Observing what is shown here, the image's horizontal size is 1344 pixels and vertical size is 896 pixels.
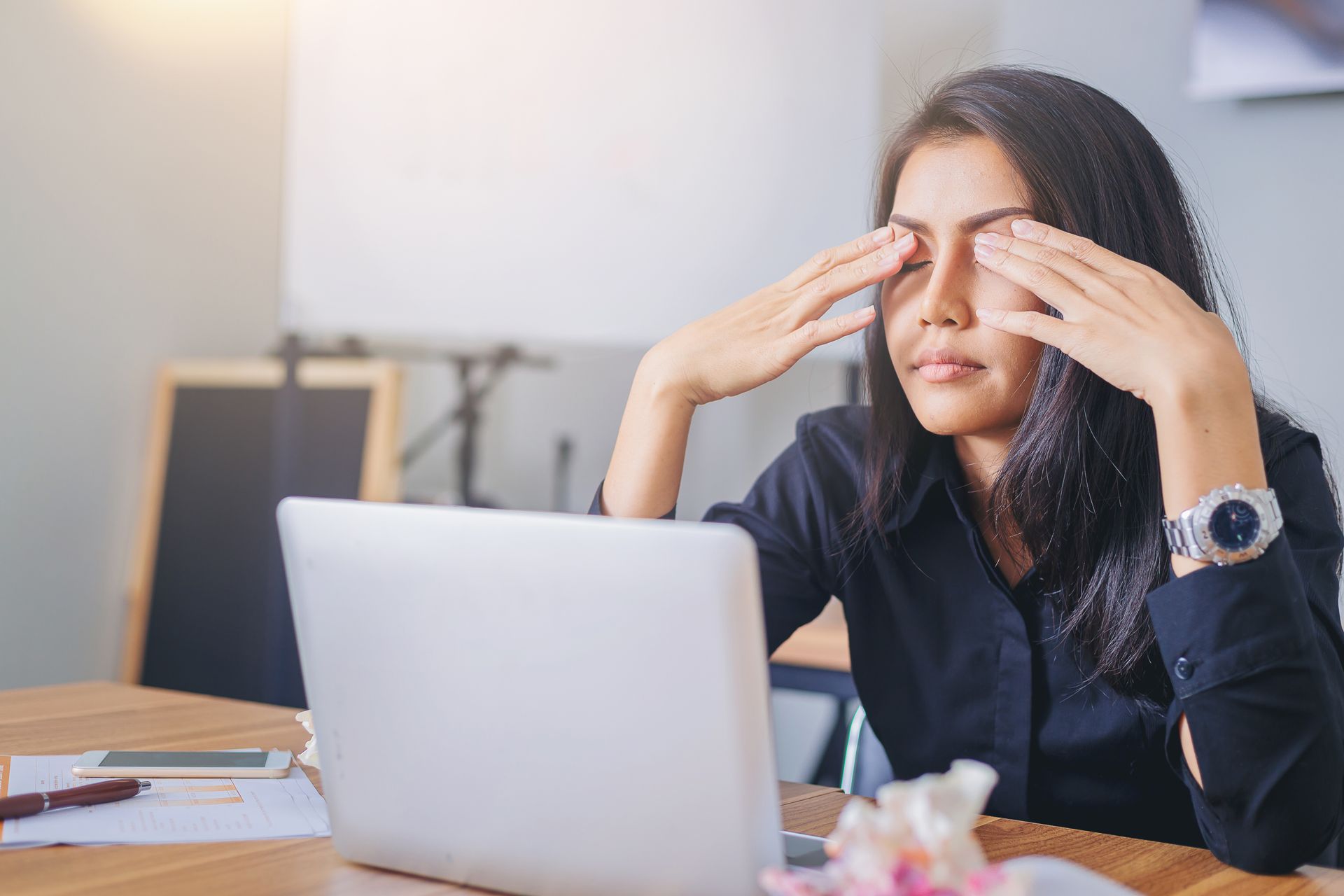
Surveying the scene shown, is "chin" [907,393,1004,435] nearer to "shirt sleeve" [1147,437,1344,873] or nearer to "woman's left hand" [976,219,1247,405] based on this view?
"woman's left hand" [976,219,1247,405]

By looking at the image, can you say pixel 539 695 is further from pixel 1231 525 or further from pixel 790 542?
pixel 790 542

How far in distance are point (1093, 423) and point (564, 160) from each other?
157 cm

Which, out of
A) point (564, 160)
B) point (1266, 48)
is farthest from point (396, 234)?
point (1266, 48)

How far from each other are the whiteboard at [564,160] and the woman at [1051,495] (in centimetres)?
88

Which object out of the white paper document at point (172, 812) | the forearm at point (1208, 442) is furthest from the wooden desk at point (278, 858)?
the forearm at point (1208, 442)

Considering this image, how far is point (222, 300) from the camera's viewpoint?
8.70 ft

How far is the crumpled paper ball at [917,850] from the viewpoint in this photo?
17.2 inches

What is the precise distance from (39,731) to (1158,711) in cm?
98

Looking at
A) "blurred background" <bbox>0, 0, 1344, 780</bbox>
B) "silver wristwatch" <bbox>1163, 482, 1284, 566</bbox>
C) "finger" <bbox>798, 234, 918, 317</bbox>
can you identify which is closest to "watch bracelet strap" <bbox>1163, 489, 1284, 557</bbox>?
"silver wristwatch" <bbox>1163, 482, 1284, 566</bbox>

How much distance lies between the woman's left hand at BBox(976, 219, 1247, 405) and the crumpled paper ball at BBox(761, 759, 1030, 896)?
21.0 inches

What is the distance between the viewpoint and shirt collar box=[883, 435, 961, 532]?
1.16 m

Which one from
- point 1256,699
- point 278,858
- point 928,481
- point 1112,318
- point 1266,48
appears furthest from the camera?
point 1266,48

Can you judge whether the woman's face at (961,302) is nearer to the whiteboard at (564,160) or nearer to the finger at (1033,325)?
the finger at (1033,325)

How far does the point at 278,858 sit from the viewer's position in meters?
0.70
